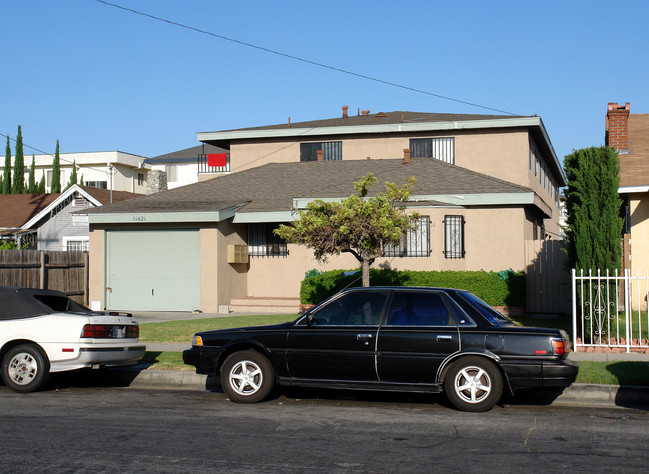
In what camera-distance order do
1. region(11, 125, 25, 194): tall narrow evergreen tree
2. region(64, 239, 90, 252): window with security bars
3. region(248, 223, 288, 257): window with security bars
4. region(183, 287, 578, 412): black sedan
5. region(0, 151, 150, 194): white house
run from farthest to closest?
1. region(0, 151, 150, 194): white house
2. region(11, 125, 25, 194): tall narrow evergreen tree
3. region(64, 239, 90, 252): window with security bars
4. region(248, 223, 288, 257): window with security bars
5. region(183, 287, 578, 412): black sedan

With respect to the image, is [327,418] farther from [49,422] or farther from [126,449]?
[49,422]

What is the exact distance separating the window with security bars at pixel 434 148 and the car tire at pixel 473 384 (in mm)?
17367

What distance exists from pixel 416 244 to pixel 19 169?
46663mm

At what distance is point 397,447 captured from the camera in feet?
22.3

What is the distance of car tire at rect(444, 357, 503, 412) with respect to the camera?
27.8ft

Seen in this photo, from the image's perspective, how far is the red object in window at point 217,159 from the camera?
29.6 meters

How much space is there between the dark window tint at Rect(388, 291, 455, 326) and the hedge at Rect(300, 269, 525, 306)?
29.5 ft

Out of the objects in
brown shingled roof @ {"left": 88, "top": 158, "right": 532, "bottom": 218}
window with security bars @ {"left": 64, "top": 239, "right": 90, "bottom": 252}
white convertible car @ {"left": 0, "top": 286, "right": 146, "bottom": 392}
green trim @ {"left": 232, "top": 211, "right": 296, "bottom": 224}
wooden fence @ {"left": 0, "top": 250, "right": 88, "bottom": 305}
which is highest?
brown shingled roof @ {"left": 88, "top": 158, "right": 532, "bottom": 218}

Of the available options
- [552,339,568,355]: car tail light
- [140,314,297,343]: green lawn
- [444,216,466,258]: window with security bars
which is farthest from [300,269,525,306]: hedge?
[552,339,568,355]: car tail light

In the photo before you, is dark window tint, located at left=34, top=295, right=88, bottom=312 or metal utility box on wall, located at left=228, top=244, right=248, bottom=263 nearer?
dark window tint, located at left=34, top=295, right=88, bottom=312

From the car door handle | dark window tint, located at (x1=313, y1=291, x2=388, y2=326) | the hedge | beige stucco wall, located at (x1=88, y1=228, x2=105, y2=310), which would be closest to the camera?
the car door handle

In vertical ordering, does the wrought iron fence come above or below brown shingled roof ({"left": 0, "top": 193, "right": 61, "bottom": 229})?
below

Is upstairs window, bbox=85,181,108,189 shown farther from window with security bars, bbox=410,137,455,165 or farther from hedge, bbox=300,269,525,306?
hedge, bbox=300,269,525,306

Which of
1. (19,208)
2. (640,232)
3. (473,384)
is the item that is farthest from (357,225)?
(19,208)
